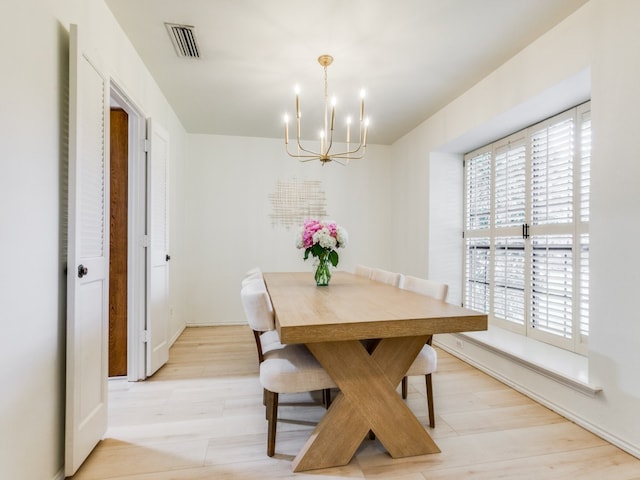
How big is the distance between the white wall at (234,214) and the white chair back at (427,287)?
1.89 meters

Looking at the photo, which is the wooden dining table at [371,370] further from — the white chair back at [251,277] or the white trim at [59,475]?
the white trim at [59,475]

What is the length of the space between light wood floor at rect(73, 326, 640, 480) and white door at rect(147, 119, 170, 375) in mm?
266

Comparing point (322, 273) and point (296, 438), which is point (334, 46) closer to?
point (322, 273)

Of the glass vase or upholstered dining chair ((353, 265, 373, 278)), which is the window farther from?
the glass vase

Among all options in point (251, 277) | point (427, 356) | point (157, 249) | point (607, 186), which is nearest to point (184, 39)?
point (157, 249)

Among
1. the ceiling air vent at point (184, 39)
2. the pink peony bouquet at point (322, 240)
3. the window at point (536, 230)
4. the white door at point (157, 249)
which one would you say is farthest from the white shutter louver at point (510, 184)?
the white door at point (157, 249)

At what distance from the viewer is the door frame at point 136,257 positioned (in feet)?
8.11

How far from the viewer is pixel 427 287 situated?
205 cm

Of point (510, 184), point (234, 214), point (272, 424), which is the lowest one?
point (272, 424)

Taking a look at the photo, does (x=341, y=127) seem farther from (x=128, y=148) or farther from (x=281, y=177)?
(x=128, y=148)

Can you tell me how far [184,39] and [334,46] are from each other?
1.03 m

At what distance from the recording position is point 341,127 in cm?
389

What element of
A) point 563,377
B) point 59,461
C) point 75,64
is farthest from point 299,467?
point 75,64

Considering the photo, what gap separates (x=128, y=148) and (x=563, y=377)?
3430 mm
